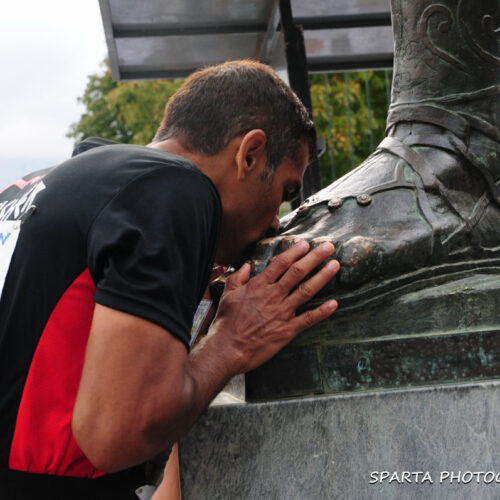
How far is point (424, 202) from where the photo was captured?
212 centimetres

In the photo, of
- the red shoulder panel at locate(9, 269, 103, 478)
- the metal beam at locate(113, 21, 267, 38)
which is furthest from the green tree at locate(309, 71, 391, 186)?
the red shoulder panel at locate(9, 269, 103, 478)

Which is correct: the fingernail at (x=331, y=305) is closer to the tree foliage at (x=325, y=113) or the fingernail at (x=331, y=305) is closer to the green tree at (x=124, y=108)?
the tree foliage at (x=325, y=113)

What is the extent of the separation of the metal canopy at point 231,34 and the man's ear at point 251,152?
3.36 meters

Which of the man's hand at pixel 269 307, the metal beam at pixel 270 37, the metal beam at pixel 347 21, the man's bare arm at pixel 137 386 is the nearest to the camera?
the man's bare arm at pixel 137 386

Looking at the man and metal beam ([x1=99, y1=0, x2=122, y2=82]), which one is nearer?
the man

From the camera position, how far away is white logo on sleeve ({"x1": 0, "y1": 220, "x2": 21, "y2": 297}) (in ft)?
5.28

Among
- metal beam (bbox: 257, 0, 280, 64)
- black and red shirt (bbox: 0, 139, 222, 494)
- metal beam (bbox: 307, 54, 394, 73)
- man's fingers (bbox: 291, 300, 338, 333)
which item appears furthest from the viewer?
metal beam (bbox: 307, 54, 394, 73)

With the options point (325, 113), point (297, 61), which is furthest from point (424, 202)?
point (325, 113)

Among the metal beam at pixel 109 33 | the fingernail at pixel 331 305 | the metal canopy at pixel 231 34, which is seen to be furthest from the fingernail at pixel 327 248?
the metal beam at pixel 109 33

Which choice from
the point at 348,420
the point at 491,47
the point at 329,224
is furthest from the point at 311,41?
the point at 348,420

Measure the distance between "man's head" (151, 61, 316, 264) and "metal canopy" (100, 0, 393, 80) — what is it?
323 centimetres

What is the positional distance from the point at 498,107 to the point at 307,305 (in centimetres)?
98

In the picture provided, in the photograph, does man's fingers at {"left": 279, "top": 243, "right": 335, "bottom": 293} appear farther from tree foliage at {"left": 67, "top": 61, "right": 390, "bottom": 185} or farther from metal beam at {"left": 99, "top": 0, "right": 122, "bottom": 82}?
tree foliage at {"left": 67, "top": 61, "right": 390, "bottom": 185}

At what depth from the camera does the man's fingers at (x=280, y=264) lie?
6.10 ft
